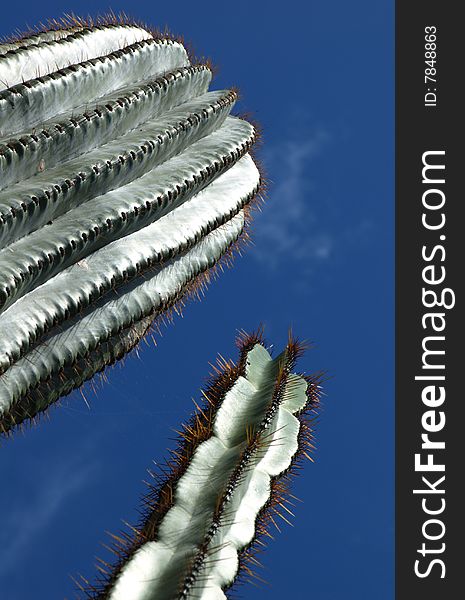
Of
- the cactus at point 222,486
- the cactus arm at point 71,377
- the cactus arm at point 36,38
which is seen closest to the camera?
the cactus at point 222,486

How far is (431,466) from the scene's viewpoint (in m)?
6.75

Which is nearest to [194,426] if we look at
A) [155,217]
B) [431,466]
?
[155,217]

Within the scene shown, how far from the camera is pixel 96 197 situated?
14.2ft

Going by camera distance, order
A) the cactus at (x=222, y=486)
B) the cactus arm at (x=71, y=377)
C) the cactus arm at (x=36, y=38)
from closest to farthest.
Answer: the cactus at (x=222, y=486) < the cactus arm at (x=71, y=377) < the cactus arm at (x=36, y=38)

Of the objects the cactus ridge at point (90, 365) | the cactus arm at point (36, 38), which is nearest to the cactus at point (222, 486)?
the cactus ridge at point (90, 365)

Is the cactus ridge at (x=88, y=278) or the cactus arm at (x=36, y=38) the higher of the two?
the cactus arm at (x=36, y=38)

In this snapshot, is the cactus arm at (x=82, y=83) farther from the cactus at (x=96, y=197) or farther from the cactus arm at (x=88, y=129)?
the cactus arm at (x=88, y=129)

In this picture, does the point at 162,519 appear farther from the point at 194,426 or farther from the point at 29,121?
the point at 29,121

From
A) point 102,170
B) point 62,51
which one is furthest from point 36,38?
point 102,170

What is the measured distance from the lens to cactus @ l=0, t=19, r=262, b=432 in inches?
157

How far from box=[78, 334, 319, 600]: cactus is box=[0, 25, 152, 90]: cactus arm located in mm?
1708

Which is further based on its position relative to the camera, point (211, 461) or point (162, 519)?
point (211, 461)

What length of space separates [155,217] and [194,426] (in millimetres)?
1015

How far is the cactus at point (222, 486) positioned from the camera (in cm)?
360
